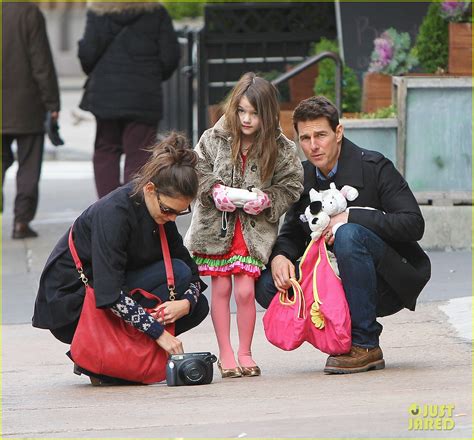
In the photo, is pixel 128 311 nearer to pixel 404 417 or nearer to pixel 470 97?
pixel 404 417

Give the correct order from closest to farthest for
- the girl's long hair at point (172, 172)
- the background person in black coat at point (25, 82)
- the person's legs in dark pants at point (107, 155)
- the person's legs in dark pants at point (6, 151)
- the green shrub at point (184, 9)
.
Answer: the girl's long hair at point (172, 172) < the person's legs in dark pants at point (107, 155) < the background person in black coat at point (25, 82) < the person's legs in dark pants at point (6, 151) < the green shrub at point (184, 9)

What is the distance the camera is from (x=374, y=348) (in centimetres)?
562

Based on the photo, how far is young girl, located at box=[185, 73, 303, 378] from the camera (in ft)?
18.9

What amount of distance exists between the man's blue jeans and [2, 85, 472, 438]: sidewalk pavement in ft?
0.67

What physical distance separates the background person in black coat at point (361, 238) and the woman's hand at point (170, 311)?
0.42 meters

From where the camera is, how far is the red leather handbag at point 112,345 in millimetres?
5570

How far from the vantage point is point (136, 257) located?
18.6 feet

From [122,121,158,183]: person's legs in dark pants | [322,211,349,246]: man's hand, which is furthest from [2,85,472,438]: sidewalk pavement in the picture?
[122,121,158,183]: person's legs in dark pants

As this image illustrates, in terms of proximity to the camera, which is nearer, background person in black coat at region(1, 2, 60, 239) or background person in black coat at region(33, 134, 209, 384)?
background person in black coat at region(33, 134, 209, 384)

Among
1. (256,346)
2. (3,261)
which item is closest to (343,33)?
(3,261)

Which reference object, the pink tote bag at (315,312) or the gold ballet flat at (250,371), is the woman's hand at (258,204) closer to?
the pink tote bag at (315,312)

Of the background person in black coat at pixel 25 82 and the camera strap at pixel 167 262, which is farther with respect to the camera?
the background person in black coat at pixel 25 82

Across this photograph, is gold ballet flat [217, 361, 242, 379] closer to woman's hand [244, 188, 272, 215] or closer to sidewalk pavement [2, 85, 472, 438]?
sidewalk pavement [2, 85, 472, 438]

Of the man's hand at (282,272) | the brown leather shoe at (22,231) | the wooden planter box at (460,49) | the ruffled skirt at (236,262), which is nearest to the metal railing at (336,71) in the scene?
the wooden planter box at (460,49)
